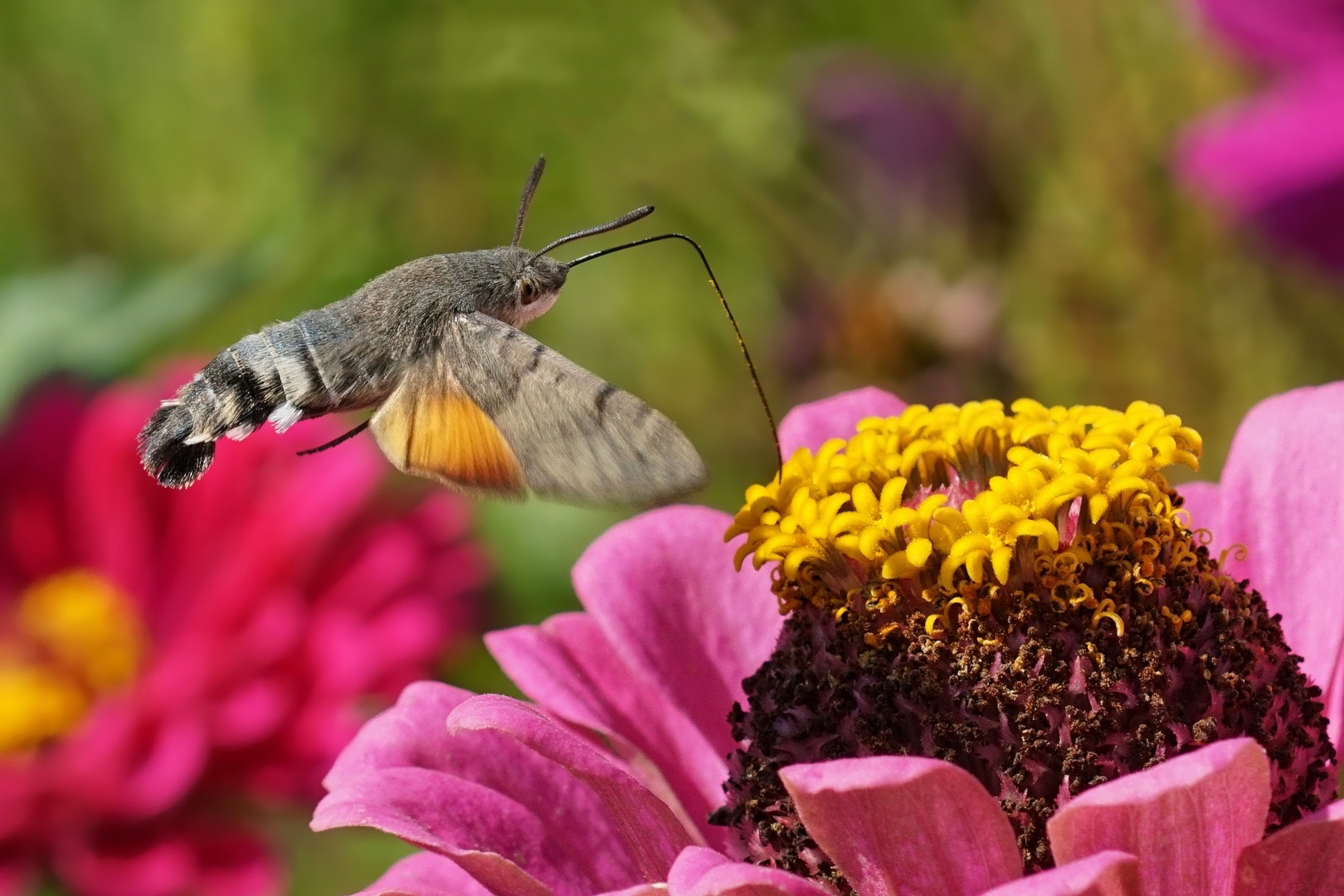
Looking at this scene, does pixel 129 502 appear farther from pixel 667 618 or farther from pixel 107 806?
pixel 667 618

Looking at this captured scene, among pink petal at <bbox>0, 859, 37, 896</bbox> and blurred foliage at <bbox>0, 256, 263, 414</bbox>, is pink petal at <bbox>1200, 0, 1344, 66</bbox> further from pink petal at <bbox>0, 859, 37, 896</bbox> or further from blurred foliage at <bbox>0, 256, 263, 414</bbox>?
pink petal at <bbox>0, 859, 37, 896</bbox>

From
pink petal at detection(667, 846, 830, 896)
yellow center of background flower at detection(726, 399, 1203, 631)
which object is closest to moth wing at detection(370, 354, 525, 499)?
yellow center of background flower at detection(726, 399, 1203, 631)

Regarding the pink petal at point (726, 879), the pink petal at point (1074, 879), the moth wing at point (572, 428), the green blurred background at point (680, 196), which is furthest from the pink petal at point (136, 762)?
the pink petal at point (1074, 879)

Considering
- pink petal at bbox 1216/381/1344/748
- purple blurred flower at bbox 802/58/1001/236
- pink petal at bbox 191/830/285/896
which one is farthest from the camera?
purple blurred flower at bbox 802/58/1001/236

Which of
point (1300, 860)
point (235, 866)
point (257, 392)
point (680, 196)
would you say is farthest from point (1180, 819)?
point (680, 196)

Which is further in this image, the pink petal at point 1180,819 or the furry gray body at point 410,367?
the furry gray body at point 410,367

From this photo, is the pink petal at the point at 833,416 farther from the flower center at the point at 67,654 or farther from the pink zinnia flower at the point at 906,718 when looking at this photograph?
the flower center at the point at 67,654
